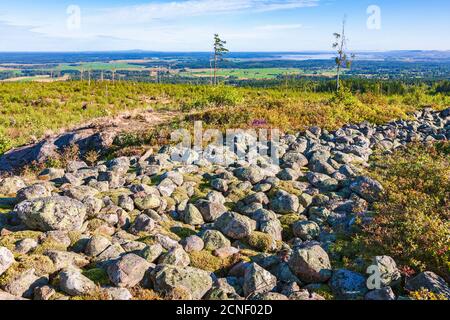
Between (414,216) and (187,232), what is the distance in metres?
5.15

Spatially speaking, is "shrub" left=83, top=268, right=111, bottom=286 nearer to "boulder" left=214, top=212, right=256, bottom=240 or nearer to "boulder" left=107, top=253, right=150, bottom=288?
"boulder" left=107, top=253, right=150, bottom=288

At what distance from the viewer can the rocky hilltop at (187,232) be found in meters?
→ 6.01

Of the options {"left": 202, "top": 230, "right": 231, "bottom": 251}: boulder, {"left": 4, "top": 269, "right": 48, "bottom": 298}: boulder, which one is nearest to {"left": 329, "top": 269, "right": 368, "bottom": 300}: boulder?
{"left": 202, "top": 230, "right": 231, "bottom": 251}: boulder

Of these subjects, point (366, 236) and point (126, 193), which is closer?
point (366, 236)

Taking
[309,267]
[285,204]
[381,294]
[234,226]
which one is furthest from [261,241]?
[381,294]

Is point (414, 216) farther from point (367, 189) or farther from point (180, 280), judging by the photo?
point (180, 280)

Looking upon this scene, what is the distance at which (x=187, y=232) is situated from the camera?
27.9 ft

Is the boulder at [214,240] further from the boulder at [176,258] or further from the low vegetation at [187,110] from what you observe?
the low vegetation at [187,110]

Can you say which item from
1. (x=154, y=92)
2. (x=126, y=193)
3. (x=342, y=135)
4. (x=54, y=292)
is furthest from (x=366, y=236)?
(x=154, y=92)

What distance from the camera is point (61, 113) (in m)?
27.7

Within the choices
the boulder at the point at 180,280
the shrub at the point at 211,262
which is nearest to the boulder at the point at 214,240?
the shrub at the point at 211,262

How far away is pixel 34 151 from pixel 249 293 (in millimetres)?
12988

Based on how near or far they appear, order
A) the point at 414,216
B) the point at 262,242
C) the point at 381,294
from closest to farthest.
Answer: the point at 381,294, the point at 262,242, the point at 414,216
